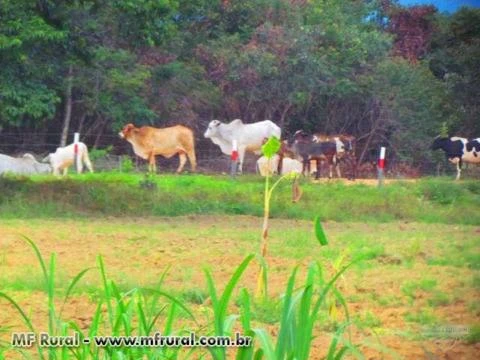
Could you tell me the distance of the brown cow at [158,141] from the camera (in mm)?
9473

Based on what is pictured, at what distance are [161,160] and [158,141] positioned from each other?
1.08 m

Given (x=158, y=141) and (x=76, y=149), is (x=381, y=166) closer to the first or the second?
(x=158, y=141)

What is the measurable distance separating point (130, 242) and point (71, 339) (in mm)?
3320

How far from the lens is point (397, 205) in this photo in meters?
8.77

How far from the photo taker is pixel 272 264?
519cm

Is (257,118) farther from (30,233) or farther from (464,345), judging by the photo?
(464,345)

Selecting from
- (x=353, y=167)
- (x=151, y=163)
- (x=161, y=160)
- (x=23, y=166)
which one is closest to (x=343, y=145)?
(x=353, y=167)

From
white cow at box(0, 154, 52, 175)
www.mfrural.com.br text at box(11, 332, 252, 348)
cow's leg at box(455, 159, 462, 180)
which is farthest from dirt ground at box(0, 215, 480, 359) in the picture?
white cow at box(0, 154, 52, 175)

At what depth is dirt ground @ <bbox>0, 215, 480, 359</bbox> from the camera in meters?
3.55

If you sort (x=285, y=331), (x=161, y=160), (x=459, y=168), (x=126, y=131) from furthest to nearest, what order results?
(x=161, y=160), (x=126, y=131), (x=459, y=168), (x=285, y=331)

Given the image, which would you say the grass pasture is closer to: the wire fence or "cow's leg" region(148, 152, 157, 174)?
the wire fence

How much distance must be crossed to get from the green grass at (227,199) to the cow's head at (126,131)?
1.17ft

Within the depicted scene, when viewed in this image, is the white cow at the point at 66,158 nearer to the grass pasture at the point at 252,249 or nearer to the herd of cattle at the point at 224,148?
the herd of cattle at the point at 224,148

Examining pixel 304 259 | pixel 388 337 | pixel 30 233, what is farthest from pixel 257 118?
pixel 388 337
